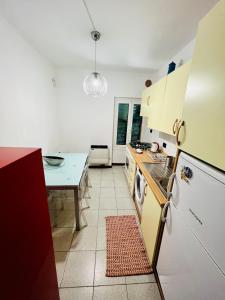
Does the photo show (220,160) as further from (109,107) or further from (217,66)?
(109,107)

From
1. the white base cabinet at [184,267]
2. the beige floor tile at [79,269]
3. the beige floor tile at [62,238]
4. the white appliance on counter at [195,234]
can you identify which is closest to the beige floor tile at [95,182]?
the beige floor tile at [62,238]

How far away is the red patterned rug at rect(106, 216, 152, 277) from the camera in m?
1.51

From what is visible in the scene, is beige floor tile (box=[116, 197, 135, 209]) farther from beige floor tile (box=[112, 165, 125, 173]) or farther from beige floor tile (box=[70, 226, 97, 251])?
beige floor tile (box=[112, 165, 125, 173])

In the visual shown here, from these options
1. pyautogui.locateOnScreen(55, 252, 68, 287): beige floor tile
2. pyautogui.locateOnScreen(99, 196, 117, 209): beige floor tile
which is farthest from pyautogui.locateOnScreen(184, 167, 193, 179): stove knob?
pyautogui.locateOnScreen(99, 196, 117, 209): beige floor tile

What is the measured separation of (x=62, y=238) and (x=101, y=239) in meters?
0.51

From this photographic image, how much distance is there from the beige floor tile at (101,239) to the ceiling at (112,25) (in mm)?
2616

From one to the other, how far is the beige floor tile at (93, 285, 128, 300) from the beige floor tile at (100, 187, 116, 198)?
147 cm

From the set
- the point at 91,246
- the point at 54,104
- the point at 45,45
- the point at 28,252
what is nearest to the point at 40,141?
the point at 54,104

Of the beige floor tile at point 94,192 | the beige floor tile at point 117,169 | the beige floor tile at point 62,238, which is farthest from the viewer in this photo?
the beige floor tile at point 117,169

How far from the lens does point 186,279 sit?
2.93ft

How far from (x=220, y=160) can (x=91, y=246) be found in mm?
1776

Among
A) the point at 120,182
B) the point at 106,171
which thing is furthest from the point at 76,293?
the point at 106,171

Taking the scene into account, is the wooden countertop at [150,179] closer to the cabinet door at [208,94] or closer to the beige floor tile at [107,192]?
the cabinet door at [208,94]

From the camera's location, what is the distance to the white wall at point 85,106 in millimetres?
3508
